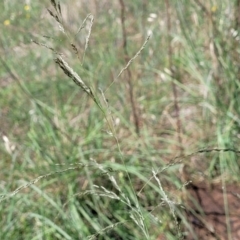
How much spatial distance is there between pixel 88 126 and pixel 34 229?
0.78m

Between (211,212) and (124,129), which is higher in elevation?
(124,129)

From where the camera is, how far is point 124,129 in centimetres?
283

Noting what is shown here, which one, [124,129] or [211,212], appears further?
[124,129]

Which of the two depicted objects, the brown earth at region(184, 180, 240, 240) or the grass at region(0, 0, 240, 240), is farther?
the grass at region(0, 0, 240, 240)

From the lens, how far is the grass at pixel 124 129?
225cm

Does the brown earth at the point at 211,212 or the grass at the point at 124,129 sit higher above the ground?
the grass at the point at 124,129

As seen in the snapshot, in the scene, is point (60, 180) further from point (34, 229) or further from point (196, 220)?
point (196, 220)

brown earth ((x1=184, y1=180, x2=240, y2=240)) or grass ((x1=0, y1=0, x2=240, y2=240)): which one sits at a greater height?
grass ((x1=0, y1=0, x2=240, y2=240))

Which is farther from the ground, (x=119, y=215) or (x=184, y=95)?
(x=184, y=95)

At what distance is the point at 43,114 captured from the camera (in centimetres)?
262

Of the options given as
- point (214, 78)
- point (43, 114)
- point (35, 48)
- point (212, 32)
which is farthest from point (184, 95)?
point (35, 48)

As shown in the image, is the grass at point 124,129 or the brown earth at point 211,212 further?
the grass at point 124,129

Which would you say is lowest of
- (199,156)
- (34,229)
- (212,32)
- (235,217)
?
(235,217)

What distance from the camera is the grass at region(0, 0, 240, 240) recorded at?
2246 millimetres
